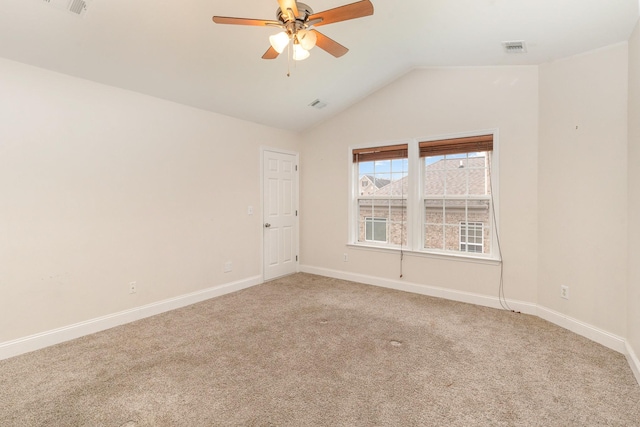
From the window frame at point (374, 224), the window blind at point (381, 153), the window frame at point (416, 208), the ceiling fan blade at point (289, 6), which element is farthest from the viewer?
the window frame at point (374, 224)

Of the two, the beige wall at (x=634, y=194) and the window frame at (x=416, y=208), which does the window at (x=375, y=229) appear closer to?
the window frame at (x=416, y=208)

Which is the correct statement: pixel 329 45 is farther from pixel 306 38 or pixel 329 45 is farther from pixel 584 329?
pixel 584 329

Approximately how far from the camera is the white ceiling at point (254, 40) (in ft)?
A: 7.68

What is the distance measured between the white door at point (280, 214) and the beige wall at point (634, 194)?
409cm

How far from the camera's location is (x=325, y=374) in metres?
2.26

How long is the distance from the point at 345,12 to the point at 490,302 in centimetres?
349

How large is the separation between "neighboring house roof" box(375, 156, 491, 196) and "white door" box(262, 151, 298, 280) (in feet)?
6.14

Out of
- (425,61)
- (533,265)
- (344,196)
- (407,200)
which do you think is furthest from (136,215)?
(533,265)

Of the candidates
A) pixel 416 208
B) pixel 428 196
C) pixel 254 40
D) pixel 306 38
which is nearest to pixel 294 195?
pixel 416 208

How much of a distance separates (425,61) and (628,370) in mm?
3592

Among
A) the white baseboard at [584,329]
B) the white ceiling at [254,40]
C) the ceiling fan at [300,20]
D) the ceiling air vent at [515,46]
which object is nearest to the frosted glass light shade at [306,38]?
the ceiling fan at [300,20]

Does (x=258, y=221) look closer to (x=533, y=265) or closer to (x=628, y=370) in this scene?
(x=533, y=265)

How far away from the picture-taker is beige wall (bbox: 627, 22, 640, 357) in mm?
2338

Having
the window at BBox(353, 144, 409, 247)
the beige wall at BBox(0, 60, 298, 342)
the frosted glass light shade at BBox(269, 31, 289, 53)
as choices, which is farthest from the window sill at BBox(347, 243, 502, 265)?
the frosted glass light shade at BBox(269, 31, 289, 53)
